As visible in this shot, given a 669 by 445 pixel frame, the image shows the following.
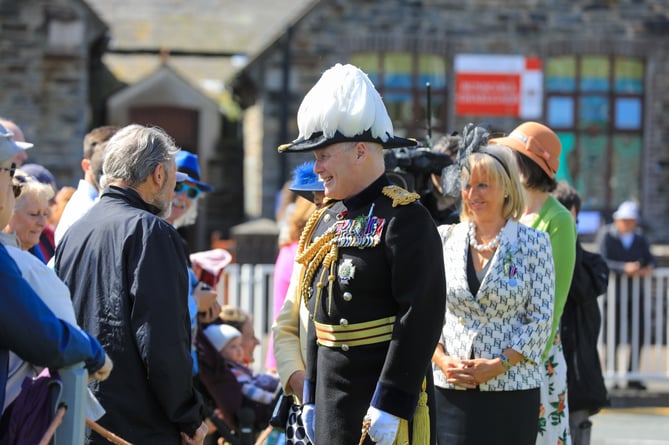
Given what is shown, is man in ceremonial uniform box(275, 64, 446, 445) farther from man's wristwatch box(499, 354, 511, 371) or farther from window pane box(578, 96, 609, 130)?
window pane box(578, 96, 609, 130)

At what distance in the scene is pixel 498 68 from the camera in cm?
1614

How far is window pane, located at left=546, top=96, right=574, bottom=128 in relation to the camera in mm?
16594

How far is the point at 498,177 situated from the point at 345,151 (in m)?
1.07

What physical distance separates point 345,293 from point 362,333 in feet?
0.50

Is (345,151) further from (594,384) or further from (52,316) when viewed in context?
(594,384)

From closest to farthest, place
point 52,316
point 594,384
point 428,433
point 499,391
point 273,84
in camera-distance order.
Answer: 1. point 52,316
2. point 428,433
3. point 499,391
4. point 594,384
5. point 273,84

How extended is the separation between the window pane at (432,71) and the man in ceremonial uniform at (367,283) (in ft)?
40.9

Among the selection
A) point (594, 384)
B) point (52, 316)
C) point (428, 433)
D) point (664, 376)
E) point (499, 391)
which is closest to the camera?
point (52, 316)

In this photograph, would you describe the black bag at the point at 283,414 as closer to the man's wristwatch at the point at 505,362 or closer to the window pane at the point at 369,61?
the man's wristwatch at the point at 505,362

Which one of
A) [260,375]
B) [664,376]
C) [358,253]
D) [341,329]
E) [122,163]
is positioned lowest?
[664,376]

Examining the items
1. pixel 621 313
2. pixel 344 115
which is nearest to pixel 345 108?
pixel 344 115

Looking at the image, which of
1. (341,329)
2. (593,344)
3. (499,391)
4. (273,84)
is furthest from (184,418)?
(273,84)

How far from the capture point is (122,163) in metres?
4.15

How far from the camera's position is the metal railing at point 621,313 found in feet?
34.3
